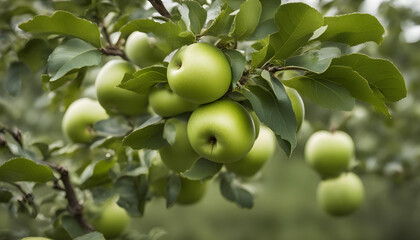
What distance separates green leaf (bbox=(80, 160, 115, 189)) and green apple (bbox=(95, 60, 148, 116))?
0.13 m

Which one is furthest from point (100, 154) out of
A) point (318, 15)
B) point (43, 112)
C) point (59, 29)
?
point (43, 112)

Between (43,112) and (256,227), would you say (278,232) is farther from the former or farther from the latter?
(43,112)

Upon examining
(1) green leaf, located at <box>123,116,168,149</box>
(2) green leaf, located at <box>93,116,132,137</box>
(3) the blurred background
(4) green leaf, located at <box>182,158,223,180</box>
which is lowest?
(3) the blurred background

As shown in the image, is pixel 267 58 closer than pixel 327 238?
Yes

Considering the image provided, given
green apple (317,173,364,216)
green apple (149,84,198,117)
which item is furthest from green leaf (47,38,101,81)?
green apple (317,173,364,216)

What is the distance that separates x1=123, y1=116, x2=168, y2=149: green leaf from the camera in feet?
2.48

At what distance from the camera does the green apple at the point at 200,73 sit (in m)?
0.66

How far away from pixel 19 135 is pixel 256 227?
288 cm

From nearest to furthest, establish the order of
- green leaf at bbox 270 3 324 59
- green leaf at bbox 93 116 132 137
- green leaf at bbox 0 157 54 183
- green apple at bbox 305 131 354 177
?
green leaf at bbox 270 3 324 59, green leaf at bbox 0 157 54 183, green leaf at bbox 93 116 132 137, green apple at bbox 305 131 354 177

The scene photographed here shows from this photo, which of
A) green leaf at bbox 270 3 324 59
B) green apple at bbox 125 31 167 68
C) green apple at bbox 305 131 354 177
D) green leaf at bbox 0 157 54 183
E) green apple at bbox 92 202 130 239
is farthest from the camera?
green apple at bbox 305 131 354 177

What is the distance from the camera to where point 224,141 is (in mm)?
691

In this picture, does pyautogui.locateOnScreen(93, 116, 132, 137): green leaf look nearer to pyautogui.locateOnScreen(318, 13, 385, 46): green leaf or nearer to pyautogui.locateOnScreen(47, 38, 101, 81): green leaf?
pyautogui.locateOnScreen(47, 38, 101, 81): green leaf

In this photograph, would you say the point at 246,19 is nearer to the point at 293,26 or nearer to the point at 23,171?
the point at 293,26

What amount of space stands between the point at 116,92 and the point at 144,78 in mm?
175
